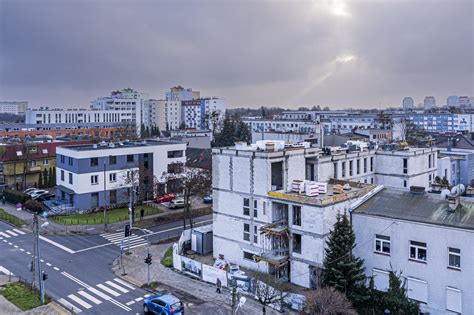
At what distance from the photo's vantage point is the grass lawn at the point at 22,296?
2750 centimetres

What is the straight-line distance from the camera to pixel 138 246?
39.8 metres

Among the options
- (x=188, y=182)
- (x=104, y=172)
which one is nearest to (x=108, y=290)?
(x=188, y=182)

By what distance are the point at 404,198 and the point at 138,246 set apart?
76.8ft

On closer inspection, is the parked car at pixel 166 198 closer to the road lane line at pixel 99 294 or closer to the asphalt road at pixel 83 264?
the asphalt road at pixel 83 264

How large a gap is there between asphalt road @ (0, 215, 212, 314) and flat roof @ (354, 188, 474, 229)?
16.7 meters

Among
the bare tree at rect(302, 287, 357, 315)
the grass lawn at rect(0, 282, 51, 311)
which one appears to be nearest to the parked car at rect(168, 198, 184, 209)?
the grass lawn at rect(0, 282, 51, 311)

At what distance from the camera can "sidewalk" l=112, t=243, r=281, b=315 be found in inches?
1066

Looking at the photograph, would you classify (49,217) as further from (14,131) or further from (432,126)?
(432,126)

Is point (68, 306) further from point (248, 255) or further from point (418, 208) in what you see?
point (418, 208)

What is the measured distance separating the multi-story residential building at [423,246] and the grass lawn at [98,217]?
1154 inches

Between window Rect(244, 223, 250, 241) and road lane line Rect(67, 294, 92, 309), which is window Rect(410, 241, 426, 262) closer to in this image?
window Rect(244, 223, 250, 241)

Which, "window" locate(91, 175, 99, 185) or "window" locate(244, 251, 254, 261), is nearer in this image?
"window" locate(244, 251, 254, 261)

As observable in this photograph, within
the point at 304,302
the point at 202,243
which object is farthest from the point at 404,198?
the point at 202,243

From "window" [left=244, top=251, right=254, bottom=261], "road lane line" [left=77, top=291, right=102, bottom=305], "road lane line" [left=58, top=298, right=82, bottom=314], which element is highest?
"window" [left=244, top=251, right=254, bottom=261]
